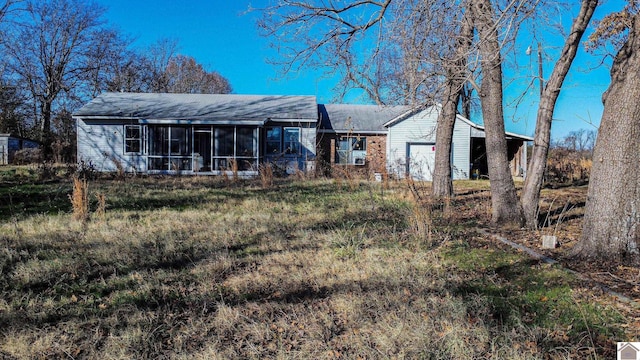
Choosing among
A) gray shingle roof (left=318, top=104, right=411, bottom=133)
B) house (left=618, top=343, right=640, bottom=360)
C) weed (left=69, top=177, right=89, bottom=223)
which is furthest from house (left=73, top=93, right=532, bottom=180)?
house (left=618, top=343, right=640, bottom=360)

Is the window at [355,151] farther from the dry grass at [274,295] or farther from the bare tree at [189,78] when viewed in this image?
the bare tree at [189,78]

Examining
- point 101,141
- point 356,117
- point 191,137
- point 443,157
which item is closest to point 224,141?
point 191,137

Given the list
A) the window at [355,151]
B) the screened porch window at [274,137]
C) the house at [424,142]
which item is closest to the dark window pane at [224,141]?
the screened porch window at [274,137]

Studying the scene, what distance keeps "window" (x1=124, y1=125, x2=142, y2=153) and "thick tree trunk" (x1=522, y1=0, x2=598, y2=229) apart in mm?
17823

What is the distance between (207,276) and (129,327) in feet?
3.96

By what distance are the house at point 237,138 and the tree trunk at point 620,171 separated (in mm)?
12864

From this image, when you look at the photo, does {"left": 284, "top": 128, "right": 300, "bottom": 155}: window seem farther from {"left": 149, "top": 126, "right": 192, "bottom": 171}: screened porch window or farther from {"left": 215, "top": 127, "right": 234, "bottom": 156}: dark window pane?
{"left": 149, "top": 126, "right": 192, "bottom": 171}: screened porch window

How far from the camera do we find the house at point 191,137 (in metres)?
18.7

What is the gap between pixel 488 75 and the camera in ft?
22.7

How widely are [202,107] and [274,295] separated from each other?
18391 millimetres

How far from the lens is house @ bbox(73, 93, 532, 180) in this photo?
738 inches

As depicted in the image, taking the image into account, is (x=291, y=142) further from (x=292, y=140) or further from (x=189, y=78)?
(x=189, y=78)

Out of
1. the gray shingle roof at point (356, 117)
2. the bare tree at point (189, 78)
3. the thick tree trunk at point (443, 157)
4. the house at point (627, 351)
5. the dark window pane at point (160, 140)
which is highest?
the bare tree at point (189, 78)

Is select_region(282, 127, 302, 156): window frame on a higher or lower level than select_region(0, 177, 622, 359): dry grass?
higher
